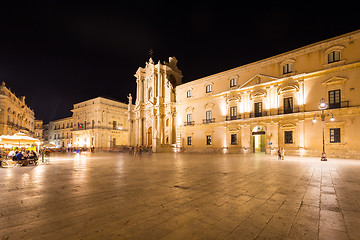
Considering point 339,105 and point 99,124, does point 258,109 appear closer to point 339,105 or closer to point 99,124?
point 339,105

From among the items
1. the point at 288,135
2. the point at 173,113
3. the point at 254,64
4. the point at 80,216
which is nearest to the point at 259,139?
the point at 288,135

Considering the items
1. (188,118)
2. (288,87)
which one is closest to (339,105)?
(288,87)

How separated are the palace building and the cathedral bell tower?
221 mm

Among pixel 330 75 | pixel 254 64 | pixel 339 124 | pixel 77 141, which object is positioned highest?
pixel 254 64

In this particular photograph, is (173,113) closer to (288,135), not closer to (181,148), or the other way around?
(181,148)

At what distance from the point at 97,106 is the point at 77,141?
13.1 metres

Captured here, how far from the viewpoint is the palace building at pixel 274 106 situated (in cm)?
1916

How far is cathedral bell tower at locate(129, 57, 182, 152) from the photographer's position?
37469 mm

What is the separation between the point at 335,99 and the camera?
19.9m

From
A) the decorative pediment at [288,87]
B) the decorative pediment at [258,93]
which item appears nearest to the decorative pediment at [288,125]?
the decorative pediment at [288,87]

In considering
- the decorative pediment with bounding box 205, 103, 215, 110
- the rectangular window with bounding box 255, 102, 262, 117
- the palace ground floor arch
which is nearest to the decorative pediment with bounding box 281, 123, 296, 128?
the palace ground floor arch

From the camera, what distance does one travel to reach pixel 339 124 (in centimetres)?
1914

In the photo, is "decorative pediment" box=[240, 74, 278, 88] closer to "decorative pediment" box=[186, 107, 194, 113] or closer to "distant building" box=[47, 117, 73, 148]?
"decorative pediment" box=[186, 107, 194, 113]

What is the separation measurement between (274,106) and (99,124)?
4150 cm
